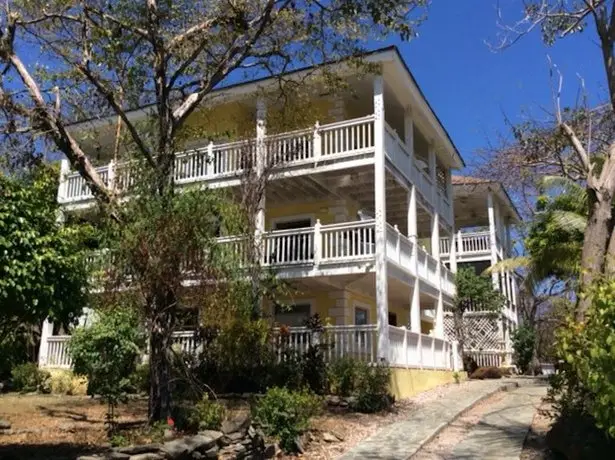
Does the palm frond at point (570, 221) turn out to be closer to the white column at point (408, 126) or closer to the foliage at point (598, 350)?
the white column at point (408, 126)

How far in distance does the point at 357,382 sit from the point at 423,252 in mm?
6977

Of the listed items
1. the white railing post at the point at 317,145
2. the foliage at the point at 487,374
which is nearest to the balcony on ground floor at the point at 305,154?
the white railing post at the point at 317,145

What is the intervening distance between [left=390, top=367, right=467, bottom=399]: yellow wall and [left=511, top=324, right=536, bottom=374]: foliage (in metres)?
6.55

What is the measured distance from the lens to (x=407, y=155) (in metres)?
18.8

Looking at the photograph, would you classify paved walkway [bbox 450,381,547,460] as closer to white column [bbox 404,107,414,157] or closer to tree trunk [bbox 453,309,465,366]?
tree trunk [bbox 453,309,465,366]

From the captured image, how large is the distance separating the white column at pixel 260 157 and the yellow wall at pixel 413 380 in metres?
4.54

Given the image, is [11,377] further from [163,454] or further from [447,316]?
[447,316]

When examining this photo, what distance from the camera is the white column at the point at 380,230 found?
14.6m

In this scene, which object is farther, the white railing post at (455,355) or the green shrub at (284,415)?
the white railing post at (455,355)

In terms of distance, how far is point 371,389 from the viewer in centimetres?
1295

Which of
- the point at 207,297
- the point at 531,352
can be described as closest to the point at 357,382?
the point at 207,297

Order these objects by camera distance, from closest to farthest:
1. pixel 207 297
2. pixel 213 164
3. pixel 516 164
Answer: pixel 207 297, pixel 516 164, pixel 213 164

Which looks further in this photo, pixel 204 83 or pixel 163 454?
pixel 204 83

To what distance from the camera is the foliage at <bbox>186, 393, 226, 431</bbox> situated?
31.1ft
